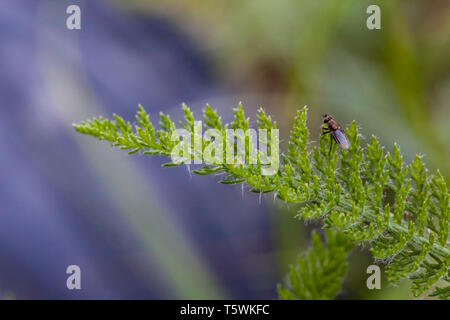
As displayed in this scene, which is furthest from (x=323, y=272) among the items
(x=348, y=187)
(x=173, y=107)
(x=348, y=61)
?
(x=173, y=107)

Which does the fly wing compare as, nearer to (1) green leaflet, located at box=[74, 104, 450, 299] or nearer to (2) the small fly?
(2) the small fly

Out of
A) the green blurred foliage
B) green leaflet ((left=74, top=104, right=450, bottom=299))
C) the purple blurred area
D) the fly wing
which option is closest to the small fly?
the fly wing

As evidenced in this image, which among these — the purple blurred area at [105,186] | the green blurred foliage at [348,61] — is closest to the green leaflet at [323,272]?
the green blurred foliage at [348,61]

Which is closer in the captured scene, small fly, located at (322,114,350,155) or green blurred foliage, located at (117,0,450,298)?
small fly, located at (322,114,350,155)
